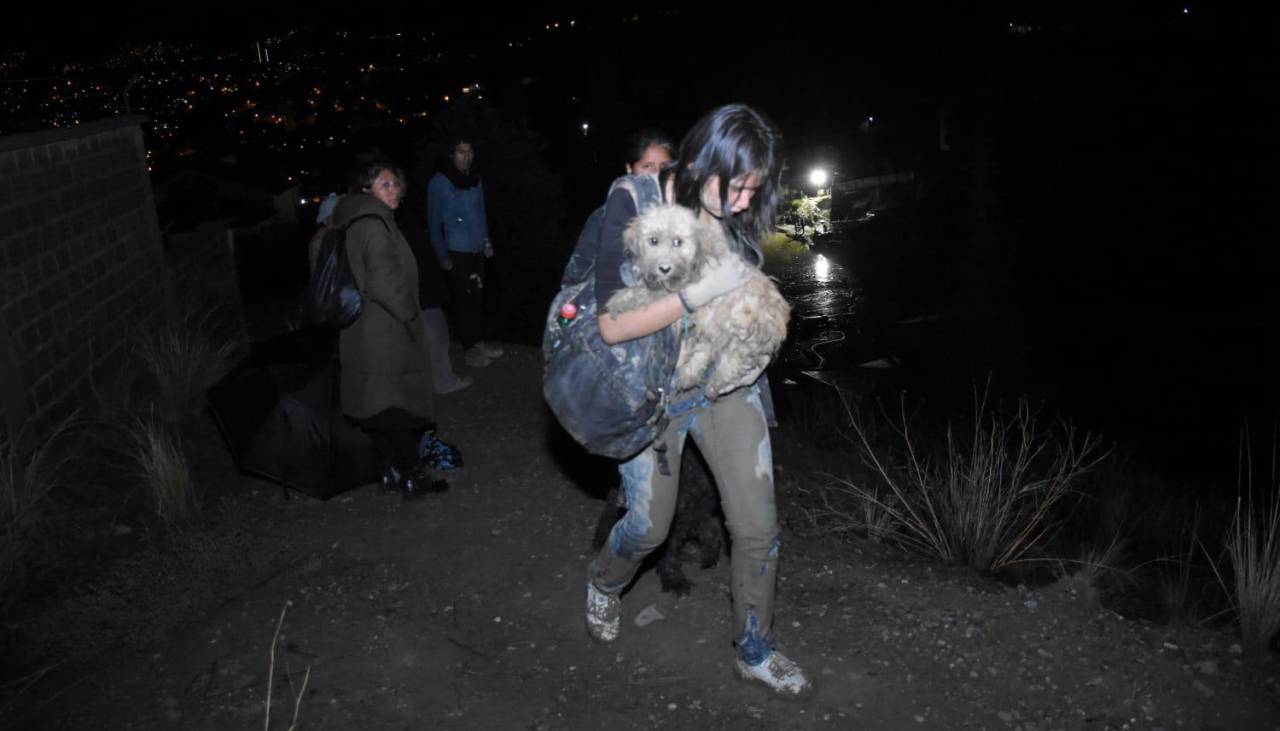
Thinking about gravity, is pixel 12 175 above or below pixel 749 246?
above

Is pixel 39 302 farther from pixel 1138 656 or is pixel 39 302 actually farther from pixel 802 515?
pixel 1138 656

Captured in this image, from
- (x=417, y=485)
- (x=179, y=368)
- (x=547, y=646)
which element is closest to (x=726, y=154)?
(x=547, y=646)

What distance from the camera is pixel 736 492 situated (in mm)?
3152

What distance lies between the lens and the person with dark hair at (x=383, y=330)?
15.8 feet

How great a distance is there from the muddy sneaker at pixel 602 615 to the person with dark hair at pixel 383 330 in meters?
1.86

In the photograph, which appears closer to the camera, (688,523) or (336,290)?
(688,523)

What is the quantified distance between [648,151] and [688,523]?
1.76 m

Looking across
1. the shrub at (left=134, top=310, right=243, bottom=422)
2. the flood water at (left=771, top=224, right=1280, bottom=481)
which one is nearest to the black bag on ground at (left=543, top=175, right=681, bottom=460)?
the shrub at (left=134, top=310, right=243, bottom=422)

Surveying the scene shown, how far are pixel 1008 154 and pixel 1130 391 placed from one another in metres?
13.7

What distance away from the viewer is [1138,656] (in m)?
3.63

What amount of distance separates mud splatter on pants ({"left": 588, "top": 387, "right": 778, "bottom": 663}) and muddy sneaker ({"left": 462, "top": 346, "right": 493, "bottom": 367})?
4892 mm

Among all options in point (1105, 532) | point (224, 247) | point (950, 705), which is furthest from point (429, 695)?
point (224, 247)

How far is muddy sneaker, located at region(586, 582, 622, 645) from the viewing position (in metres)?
3.75

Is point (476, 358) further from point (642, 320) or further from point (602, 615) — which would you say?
point (642, 320)
